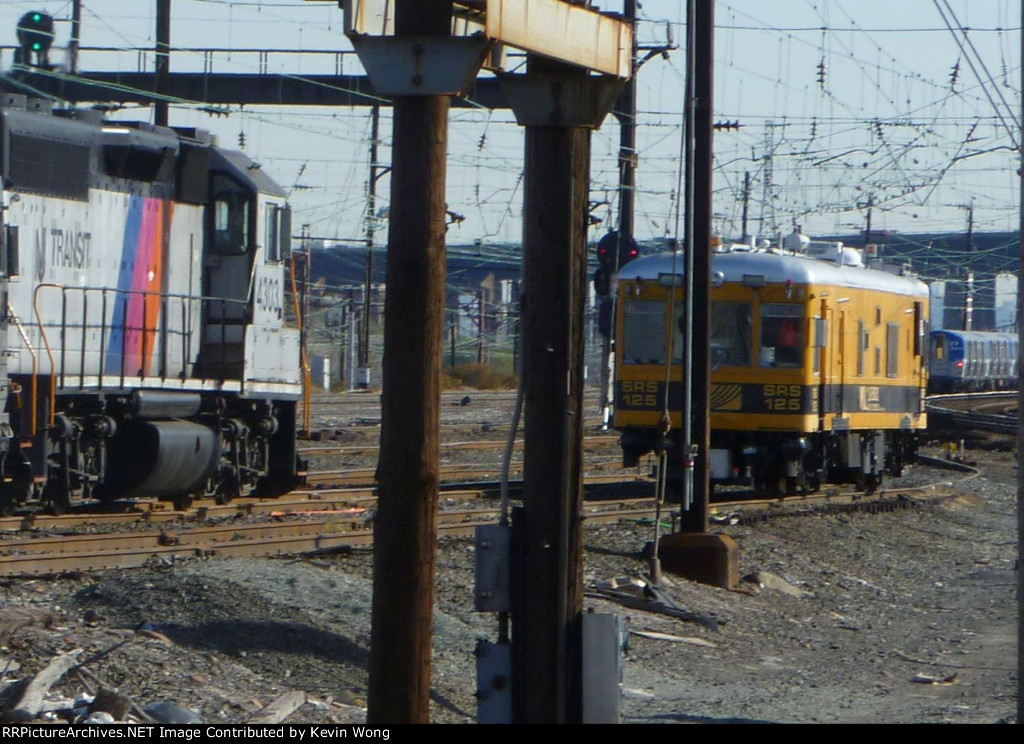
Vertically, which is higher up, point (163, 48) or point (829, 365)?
point (163, 48)

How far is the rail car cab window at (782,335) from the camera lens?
1839 centimetres

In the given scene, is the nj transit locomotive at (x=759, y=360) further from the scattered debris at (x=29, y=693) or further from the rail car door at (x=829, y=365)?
the scattered debris at (x=29, y=693)

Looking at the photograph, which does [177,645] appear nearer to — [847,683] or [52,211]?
[847,683]

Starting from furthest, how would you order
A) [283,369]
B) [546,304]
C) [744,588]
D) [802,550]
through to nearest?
[283,369]
[802,550]
[744,588]
[546,304]

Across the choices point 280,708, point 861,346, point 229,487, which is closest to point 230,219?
point 229,487

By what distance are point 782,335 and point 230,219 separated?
687 centimetres

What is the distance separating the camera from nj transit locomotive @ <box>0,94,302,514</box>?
14195 millimetres

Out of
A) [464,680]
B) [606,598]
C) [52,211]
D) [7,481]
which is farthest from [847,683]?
[52,211]

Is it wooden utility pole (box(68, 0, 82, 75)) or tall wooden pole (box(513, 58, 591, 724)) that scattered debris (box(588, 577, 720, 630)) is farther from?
wooden utility pole (box(68, 0, 82, 75))

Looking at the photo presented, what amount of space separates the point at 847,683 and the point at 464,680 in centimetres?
299

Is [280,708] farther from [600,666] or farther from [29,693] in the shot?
[600,666]

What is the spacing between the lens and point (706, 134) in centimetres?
1461

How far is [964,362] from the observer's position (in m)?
54.2

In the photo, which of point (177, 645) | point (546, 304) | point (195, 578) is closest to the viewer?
point (546, 304)
